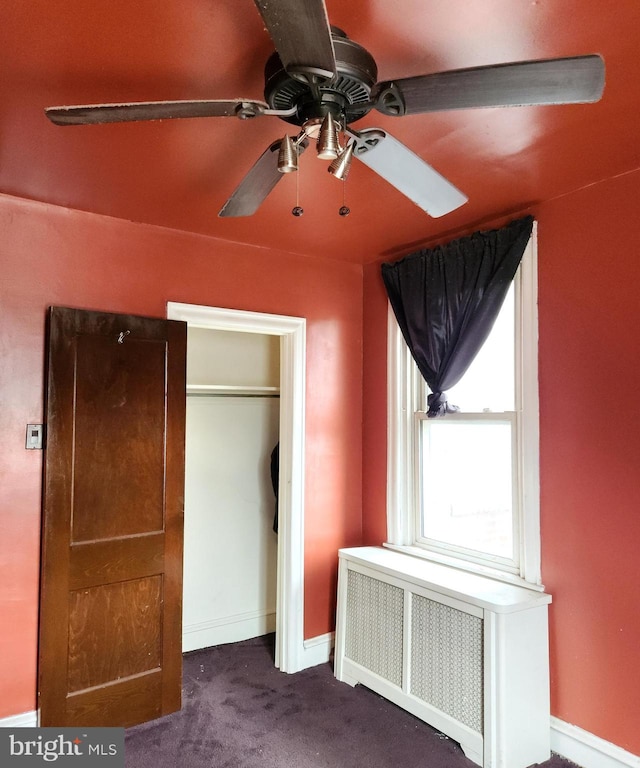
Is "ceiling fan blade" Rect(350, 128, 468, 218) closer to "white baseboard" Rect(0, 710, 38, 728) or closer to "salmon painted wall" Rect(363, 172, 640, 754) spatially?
"salmon painted wall" Rect(363, 172, 640, 754)

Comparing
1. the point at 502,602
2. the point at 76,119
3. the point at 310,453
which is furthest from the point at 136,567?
the point at 76,119

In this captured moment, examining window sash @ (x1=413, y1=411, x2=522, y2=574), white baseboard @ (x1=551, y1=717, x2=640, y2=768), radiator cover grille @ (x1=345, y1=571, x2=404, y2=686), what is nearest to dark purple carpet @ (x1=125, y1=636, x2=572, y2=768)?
white baseboard @ (x1=551, y1=717, x2=640, y2=768)

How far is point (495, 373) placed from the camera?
3004 millimetres

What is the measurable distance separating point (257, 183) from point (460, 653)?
2191 mm

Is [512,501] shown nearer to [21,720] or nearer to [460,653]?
[460,653]

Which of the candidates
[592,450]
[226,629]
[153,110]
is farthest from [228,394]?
[153,110]

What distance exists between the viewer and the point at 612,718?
2.34m

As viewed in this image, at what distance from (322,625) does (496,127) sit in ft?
9.67

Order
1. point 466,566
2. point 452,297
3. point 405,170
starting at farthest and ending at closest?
point 452,297 < point 466,566 < point 405,170

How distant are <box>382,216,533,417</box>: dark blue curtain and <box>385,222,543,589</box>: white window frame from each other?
11cm

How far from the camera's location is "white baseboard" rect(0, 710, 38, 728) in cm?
253

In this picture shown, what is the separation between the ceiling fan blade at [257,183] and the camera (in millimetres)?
1662

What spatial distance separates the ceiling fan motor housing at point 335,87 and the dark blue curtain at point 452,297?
5.04ft

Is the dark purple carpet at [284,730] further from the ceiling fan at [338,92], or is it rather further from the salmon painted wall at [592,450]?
the ceiling fan at [338,92]
